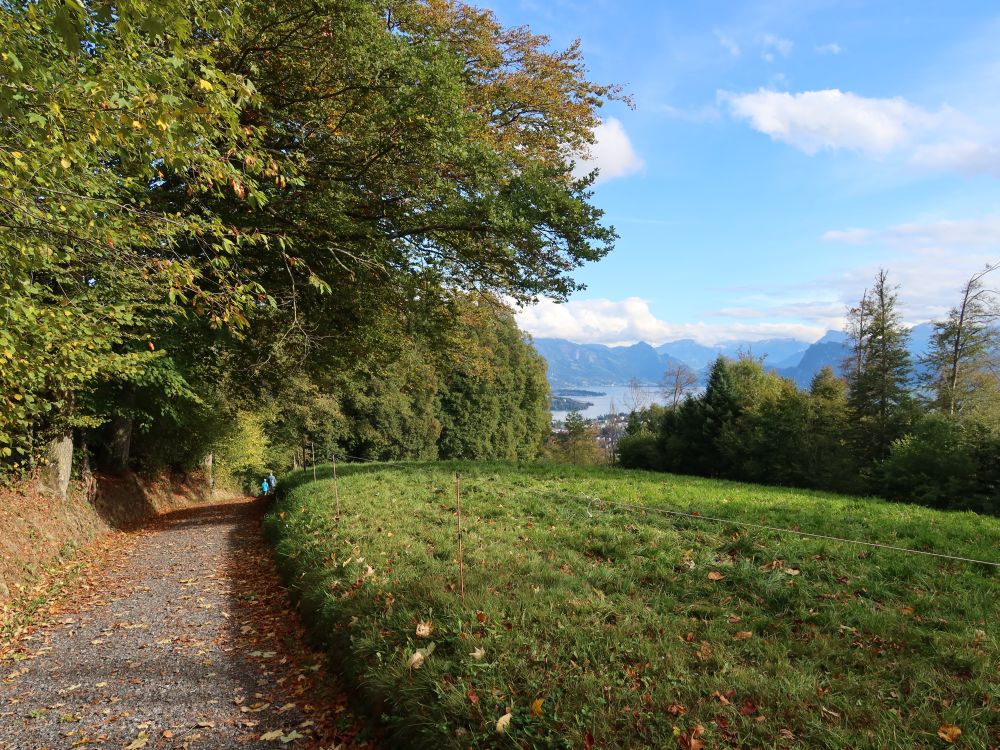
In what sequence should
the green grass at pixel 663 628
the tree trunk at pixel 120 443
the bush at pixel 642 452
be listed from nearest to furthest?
1. the green grass at pixel 663 628
2. the tree trunk at pixel 120 443
3. the bush at pixel 642 452

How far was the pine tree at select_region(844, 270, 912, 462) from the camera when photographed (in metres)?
22.4

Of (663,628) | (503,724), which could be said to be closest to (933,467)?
(663,628)

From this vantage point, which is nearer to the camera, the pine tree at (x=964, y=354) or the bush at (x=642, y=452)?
the pine tree at (x=964, y=354)

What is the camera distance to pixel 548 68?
12.9m

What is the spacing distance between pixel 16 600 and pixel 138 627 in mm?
2595

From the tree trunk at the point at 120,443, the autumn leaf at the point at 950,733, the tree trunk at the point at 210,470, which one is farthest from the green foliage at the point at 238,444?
the autumn leaf at the point at 950,733

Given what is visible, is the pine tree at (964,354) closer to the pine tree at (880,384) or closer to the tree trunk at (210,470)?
the pine tree at (880,384)

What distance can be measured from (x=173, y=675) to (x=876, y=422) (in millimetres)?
26780

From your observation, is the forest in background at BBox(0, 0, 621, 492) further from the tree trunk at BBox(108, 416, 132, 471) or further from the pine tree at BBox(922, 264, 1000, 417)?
the pine tree at BBox(922, 264, 1000, 417)

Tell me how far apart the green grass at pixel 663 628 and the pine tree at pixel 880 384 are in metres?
16.3

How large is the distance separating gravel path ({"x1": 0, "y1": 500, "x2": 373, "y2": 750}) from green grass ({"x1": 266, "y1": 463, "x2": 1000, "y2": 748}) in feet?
1.42

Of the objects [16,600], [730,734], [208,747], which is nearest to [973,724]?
[730,734]

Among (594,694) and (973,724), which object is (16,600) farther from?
(973,724)

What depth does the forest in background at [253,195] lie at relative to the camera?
4074mm
